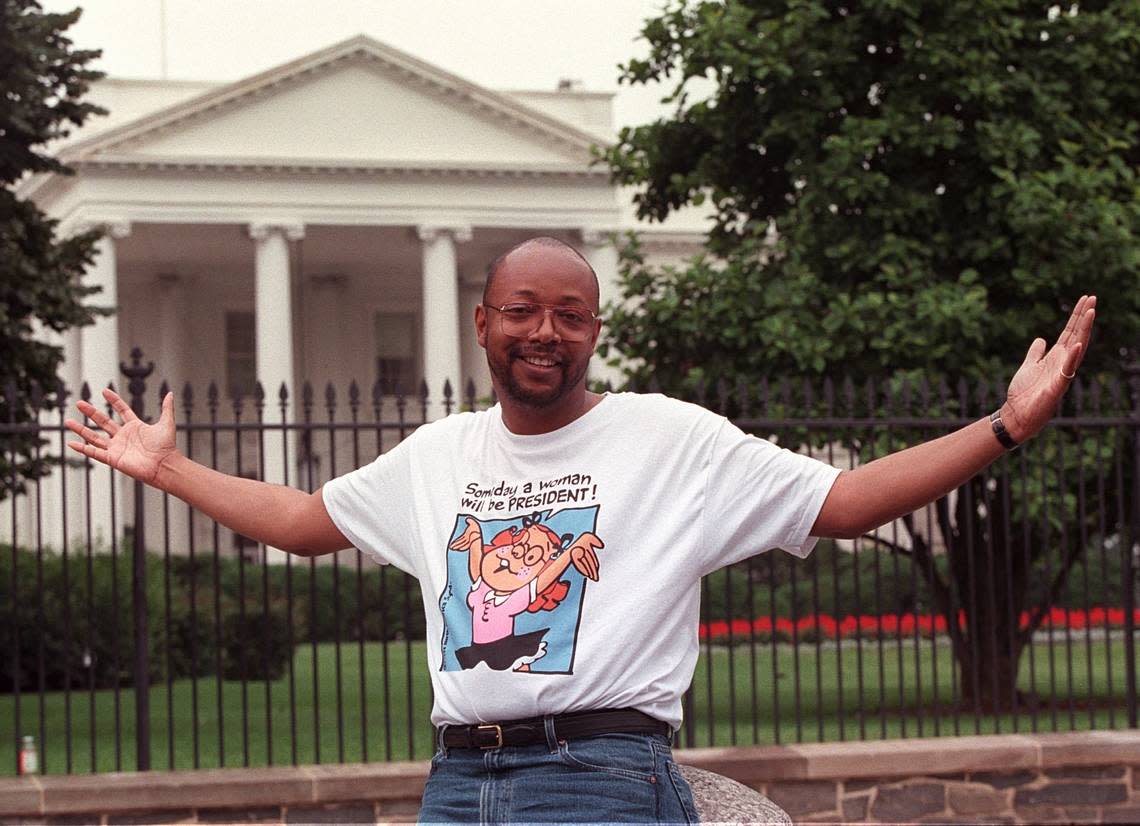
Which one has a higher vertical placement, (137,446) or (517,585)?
(137,446)

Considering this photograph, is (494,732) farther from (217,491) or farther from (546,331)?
(217,491)

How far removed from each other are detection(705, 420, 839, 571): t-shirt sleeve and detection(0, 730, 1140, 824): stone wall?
5085 mm

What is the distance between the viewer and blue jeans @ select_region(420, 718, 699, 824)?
2656 mm

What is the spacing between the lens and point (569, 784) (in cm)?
266

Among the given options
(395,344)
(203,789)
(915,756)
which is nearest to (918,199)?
(915,756)

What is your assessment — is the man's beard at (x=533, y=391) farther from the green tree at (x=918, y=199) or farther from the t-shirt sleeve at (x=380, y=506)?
the green tree at (x=918, y=199)

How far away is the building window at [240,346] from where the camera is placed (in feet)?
146

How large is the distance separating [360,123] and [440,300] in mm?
4261

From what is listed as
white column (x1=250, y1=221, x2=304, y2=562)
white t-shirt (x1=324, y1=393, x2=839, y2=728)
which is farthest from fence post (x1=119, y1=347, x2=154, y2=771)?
→ white column (x1=250, y1=221, x2=304, y2=562)

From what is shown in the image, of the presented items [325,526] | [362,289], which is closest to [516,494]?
[325,526]

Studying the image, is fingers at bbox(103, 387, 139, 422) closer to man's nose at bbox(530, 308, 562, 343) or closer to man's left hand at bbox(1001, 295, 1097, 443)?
man's nose at bbox(530, 308, 562, 343)

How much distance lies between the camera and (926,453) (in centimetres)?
273

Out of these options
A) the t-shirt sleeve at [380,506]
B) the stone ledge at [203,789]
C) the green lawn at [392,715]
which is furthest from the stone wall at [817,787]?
the t-shirt sleeve at [380,506]

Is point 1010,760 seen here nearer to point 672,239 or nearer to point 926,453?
point 926,453
